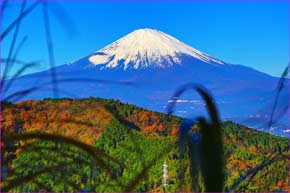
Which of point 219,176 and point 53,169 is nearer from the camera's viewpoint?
point 219,176

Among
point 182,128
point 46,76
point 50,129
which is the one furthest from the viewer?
point 50,129

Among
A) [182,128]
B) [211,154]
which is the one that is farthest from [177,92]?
[211,154]

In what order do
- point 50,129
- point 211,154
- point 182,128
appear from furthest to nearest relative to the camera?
point 50,129
point 182,128
point 211,154

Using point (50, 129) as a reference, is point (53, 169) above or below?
below

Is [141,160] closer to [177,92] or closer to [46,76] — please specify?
[177,92]

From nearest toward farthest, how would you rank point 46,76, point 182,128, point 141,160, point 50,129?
point 182,128, point 141,160, point 46,76, point 50,129

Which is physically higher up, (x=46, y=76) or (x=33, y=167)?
(x=46, y=76)

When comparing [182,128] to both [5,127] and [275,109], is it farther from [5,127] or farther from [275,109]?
[5,127]

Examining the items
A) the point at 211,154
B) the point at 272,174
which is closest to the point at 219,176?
the point at 211,154

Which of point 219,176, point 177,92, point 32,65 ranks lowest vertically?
point 219,176
